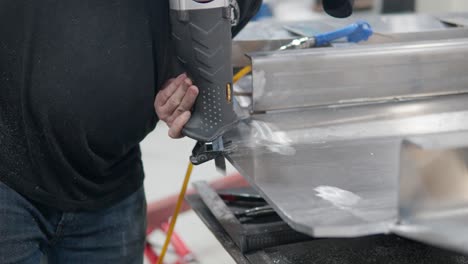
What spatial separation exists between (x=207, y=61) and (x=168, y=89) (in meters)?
0.10

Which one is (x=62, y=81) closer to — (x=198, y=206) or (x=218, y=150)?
(x=218, y=150)

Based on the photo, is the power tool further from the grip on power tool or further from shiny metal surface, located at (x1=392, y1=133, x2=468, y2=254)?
shiny metal surface, located at (x1=392, y1=133, x2=468, y2=254)

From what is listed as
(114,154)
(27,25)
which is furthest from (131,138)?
(27,25)

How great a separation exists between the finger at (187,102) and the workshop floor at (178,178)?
106 centimetres

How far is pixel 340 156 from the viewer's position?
38.4 inches

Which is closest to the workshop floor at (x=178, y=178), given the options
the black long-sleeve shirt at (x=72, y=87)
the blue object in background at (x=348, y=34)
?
the blue object in background at (x=348, y=34)

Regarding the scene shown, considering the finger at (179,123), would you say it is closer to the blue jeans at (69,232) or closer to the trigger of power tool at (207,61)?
the trigger of power tool at (207,61)

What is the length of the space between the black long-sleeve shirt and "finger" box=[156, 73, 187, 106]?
0.08 ft

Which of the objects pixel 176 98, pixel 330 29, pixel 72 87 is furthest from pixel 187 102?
pixel 330 29

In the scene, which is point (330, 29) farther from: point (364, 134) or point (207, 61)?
point (207, 61)

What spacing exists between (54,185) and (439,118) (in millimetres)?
633

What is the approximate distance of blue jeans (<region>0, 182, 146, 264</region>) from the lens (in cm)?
105

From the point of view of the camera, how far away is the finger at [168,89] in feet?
3.34

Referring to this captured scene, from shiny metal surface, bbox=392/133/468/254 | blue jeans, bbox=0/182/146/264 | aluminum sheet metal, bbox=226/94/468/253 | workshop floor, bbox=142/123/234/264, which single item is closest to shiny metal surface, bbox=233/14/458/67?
aluminum sheet metal, bbox=226/94/468/253
